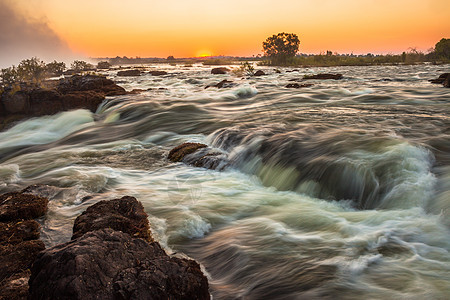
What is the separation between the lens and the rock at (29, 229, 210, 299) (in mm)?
2324

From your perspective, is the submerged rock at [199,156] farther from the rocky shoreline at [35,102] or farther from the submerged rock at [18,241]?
the rocky shoreline at [35,102]

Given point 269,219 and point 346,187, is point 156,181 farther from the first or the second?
point 346,187

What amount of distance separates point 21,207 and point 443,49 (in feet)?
221

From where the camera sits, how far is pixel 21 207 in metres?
4.73

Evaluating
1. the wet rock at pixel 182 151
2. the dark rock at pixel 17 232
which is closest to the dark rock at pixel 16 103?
the wet rock at pixel 182 151

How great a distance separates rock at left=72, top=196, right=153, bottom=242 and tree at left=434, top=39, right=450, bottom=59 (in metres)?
65.3

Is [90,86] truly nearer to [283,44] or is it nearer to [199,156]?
[199,156]

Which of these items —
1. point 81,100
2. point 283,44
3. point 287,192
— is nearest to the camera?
point 287,192

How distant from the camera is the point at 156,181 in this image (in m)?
6.98

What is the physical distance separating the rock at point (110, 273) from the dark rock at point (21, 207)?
2400 mm

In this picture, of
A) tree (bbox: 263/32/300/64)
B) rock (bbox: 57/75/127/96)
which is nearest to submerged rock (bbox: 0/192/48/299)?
rock (bbox: 57/75/127/96)

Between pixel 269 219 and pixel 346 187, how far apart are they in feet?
5.36

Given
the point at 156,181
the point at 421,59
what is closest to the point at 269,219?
the point at 156,181

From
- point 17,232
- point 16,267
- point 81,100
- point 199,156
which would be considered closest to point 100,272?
point 16,267
